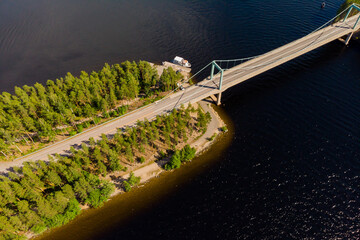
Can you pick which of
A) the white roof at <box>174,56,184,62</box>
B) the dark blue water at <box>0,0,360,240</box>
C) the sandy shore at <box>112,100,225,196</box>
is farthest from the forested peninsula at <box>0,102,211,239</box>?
the white roof at <box>174,56,184,62</box>

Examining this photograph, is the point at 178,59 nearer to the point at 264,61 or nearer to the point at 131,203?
the point at 264,61

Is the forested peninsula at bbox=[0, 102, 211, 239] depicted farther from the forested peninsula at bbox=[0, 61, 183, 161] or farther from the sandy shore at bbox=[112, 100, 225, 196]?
the forested peninsula at bbox=[0, 61, 183, 161]

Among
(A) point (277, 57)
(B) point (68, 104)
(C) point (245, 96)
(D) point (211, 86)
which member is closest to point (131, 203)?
(B) point (68, 104)

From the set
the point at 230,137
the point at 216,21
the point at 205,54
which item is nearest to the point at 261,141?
the point at 230,137

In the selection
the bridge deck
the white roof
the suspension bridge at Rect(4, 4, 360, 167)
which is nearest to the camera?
the suspension bridge at Rect(4, 4, 360, 167)

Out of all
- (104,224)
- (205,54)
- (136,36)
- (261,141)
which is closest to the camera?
(104,224)

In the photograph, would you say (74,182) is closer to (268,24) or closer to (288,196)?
(288,196)
